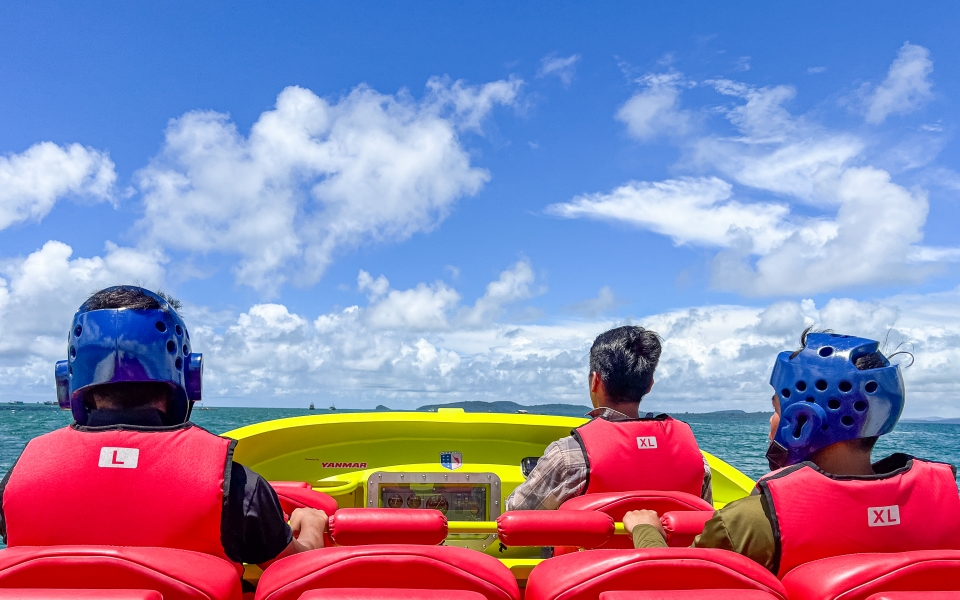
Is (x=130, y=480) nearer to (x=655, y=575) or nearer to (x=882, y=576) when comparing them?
(x=655, y=575)

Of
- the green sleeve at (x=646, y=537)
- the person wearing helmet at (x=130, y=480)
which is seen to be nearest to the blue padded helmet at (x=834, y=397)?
the green sleeve at (x=646, y=537)

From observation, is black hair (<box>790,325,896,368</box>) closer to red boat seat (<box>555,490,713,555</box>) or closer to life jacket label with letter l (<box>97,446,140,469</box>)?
red boat seat (<box>555,490,713,555</box>)

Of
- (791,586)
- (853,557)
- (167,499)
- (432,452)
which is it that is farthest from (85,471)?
(432,452)

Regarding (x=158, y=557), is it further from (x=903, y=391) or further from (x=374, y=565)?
(x=903, y=391)

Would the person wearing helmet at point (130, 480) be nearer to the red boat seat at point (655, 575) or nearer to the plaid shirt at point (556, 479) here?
the red boat seat at point (655, 575)

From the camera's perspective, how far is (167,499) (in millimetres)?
2420

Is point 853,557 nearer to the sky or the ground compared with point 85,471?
nearer to the ground

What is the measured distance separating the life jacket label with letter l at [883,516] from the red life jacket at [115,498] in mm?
1959

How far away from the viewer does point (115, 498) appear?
243cm

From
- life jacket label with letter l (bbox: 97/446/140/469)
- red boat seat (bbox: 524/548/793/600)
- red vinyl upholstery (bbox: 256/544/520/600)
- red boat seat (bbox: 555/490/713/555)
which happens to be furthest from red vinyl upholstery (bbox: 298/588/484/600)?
red boat seat (bbox: 555/490/713/555)

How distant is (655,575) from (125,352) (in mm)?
1768

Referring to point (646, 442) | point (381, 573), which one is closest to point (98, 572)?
point (381, 573)

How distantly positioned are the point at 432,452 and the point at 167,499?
3496 mm

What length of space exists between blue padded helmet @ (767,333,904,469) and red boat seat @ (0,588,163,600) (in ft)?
6.60
